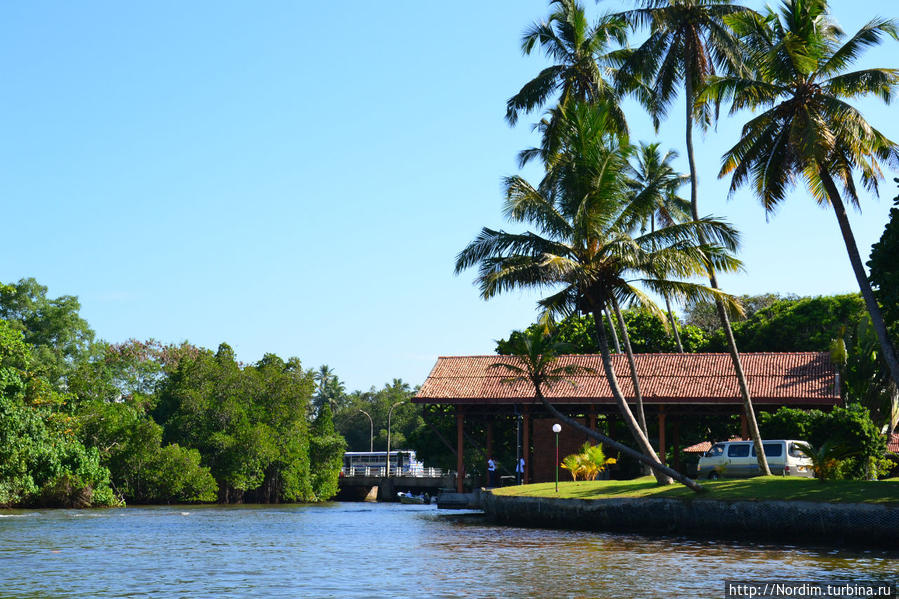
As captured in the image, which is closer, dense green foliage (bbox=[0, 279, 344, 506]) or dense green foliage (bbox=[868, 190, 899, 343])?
dense green foliage (bbox=[868, 190, 899, 343])

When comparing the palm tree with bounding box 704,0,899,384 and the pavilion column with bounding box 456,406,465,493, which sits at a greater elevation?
the palm tree with bounding box 704,0,899,384

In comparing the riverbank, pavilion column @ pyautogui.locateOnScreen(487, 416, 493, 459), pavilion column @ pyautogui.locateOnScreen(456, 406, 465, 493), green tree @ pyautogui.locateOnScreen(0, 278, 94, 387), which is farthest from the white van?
green tree @ pyautogui.locateOnScreen(0, 278, 94, 387)

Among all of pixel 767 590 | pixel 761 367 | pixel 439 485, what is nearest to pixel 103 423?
pixel 439 485

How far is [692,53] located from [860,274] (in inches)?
359

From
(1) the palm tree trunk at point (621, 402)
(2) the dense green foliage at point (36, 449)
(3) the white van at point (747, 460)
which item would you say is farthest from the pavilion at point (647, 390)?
(2) the dense green foliage at point (36, 449)

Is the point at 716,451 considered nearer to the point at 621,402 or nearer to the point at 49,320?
the point at 621,402

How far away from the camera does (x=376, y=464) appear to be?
80688mm

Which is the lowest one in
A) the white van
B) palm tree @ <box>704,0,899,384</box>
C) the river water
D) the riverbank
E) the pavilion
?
the river water

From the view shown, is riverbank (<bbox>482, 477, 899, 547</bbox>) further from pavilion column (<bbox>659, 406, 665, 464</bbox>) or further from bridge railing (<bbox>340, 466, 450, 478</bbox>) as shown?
bridge railing (<bbox>340, 466, 450, 478</bbox>)

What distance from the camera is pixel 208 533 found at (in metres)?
26.4

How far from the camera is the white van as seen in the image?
28656mm

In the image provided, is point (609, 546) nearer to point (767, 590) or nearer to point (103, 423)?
point (767, 590)

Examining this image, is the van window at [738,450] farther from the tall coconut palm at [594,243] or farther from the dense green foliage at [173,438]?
the dense green foliage at [173,438]

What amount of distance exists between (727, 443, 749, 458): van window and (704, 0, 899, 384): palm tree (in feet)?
25.0
